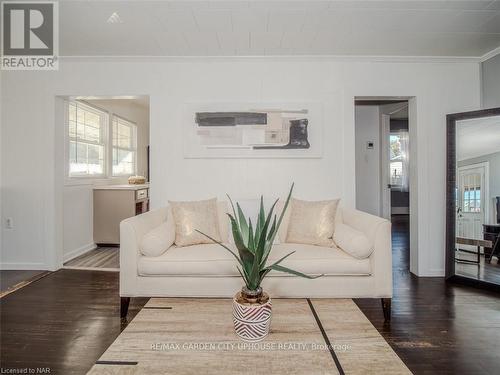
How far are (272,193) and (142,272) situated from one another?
1515 mm

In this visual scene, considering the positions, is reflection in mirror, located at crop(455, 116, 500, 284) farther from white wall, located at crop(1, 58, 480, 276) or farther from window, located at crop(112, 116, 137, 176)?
window, located at crop(112, 116, 137, 176)

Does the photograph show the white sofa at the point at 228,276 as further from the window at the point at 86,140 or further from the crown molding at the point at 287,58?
the window at the point at 86,140

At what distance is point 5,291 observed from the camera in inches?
99.7

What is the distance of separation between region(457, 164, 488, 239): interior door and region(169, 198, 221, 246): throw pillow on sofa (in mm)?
2422

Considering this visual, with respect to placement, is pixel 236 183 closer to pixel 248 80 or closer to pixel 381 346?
pixel 248 80

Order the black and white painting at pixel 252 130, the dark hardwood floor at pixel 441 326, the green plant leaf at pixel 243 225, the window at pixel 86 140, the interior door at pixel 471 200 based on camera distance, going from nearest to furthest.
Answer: the green plant leaf at pixel 243 225, the dark hardwood floor at pixel 441 326, the interior door at pixel 471 200, the black and white painting at pixel 252 130, the window at pixel 86 140

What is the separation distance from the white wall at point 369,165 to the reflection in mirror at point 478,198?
214cm

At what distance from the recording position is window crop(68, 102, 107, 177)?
3.78 metres

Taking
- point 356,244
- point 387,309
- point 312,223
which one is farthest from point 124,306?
point 387,309

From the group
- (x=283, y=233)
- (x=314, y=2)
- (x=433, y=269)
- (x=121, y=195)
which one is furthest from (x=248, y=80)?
(x=433, y=269)

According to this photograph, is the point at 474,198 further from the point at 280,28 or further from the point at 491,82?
the point at 280,28

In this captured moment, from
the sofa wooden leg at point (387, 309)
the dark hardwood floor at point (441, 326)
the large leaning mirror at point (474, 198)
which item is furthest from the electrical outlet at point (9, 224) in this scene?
the large leaning mirror at point (474, 198)

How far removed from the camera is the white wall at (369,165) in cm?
502

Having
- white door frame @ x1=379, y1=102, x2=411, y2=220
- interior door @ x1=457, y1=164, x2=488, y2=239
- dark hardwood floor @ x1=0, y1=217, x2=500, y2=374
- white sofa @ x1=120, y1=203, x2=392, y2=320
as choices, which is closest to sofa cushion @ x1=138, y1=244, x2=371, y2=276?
white sofa @ x1=120, y1=203, x2=392, y2=320
